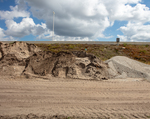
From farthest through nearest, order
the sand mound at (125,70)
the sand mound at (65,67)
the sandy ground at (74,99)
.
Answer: the sand mound at (125,70)
the sand mound at (65,67)
the sandy ground at (74,99)

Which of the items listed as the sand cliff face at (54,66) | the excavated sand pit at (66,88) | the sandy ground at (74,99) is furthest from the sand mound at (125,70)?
the sandy ground at (74,99)

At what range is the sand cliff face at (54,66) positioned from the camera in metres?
9.30

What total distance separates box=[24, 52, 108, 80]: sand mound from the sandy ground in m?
1.12

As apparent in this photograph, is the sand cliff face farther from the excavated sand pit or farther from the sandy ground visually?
the sandy ground

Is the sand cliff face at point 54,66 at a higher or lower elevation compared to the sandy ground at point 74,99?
higher

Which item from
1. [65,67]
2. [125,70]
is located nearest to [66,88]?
[65,67]

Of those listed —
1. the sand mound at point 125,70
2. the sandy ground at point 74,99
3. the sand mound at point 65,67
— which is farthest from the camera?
the sand mound at point 125,70

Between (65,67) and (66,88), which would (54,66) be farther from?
(66,88)

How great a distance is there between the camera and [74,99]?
5.99 metres

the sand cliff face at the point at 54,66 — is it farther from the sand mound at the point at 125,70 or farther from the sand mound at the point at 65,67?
the sand mound at the point at 125,70

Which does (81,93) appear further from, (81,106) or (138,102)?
(138,102)

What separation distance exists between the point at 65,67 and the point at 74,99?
392 cm

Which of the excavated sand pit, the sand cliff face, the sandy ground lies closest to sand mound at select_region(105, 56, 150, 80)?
the excavated sand pit

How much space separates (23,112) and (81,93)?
10.2 feet
